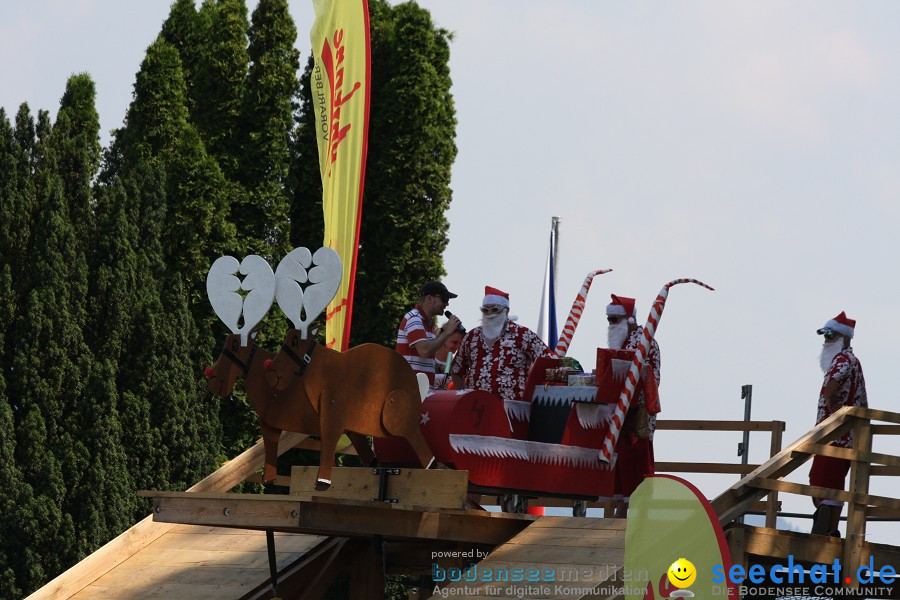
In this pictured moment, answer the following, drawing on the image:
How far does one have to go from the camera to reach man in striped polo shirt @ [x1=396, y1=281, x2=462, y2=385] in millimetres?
9578

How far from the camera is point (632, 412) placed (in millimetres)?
9047

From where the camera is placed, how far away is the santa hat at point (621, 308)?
9.92m

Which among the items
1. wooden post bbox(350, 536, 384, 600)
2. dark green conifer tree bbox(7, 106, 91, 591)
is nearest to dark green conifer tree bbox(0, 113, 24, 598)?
dark green conifer tree bbox(7, 106, 91, 591)

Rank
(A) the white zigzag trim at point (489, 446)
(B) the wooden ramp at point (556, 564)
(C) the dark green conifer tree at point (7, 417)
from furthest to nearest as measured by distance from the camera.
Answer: (C) the dark green conifer tree at point (7, 417)
(A) the white zigzag trim at point (489, 446)
(B) the wooden ramp at point (556, 564)

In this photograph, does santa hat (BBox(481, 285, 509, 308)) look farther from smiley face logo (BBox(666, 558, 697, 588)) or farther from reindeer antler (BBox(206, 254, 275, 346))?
smiley face logo (BBox(666, 558, 697, 588))

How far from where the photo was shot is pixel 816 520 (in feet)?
30.2

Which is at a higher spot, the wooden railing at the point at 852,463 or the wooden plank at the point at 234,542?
the wooden railing at the point at 852,463

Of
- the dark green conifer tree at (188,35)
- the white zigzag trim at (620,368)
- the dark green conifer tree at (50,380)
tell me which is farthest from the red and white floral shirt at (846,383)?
the dark green conifer tree at (188,35)

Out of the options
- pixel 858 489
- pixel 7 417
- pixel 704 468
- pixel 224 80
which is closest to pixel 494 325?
pixel 858 489

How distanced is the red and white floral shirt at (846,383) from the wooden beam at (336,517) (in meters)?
2.15

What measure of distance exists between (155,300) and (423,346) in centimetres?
714

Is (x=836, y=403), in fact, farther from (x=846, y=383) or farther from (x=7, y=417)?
(x=7, y=417)

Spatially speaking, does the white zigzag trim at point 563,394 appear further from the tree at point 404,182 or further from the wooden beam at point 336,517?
the tree at point 404,182

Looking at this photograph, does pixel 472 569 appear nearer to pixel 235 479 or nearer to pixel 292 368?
pixel 292 368
